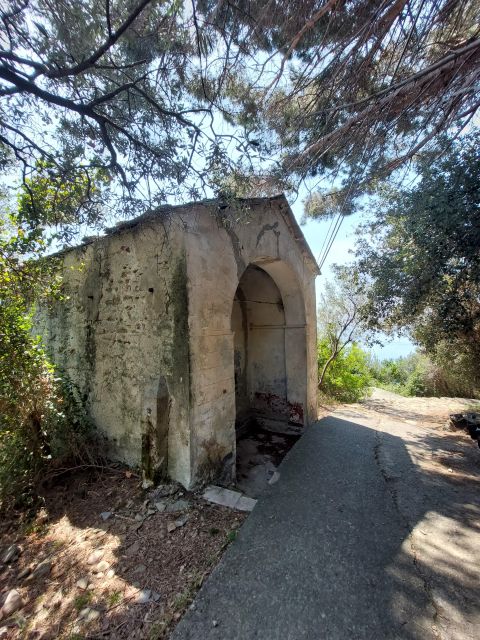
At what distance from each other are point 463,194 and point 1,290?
7164 mm

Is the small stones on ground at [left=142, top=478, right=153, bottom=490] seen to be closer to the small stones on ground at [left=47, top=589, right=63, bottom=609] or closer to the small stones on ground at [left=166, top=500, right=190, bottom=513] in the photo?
the small stones on ground at [left=166, top=500, right=190, bottom=513]

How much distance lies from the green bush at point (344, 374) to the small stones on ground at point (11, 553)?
9772 mm

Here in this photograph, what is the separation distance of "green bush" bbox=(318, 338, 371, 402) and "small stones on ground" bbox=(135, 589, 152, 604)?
374 inches

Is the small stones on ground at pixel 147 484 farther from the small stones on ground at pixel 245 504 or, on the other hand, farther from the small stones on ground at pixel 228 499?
the small stones on ground at pixel 245 504

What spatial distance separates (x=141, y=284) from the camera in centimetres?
404

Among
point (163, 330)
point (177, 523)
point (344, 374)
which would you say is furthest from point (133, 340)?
point (344, 374)

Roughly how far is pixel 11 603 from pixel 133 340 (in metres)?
2.80

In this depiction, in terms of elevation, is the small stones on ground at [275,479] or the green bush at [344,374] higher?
the green bush at [344,374]

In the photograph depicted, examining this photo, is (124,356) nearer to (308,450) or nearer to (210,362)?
(210,362)

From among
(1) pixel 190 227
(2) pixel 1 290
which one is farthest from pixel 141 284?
(2) pixel 1 290

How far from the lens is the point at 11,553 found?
9.60 feet

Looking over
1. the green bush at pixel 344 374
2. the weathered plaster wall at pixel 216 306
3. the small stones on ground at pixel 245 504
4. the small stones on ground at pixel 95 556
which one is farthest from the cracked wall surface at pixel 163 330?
the green bush at pixel 344 374

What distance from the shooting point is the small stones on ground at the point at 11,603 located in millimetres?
2303

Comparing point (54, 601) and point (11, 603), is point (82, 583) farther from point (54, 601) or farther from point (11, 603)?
point (11, 603)
